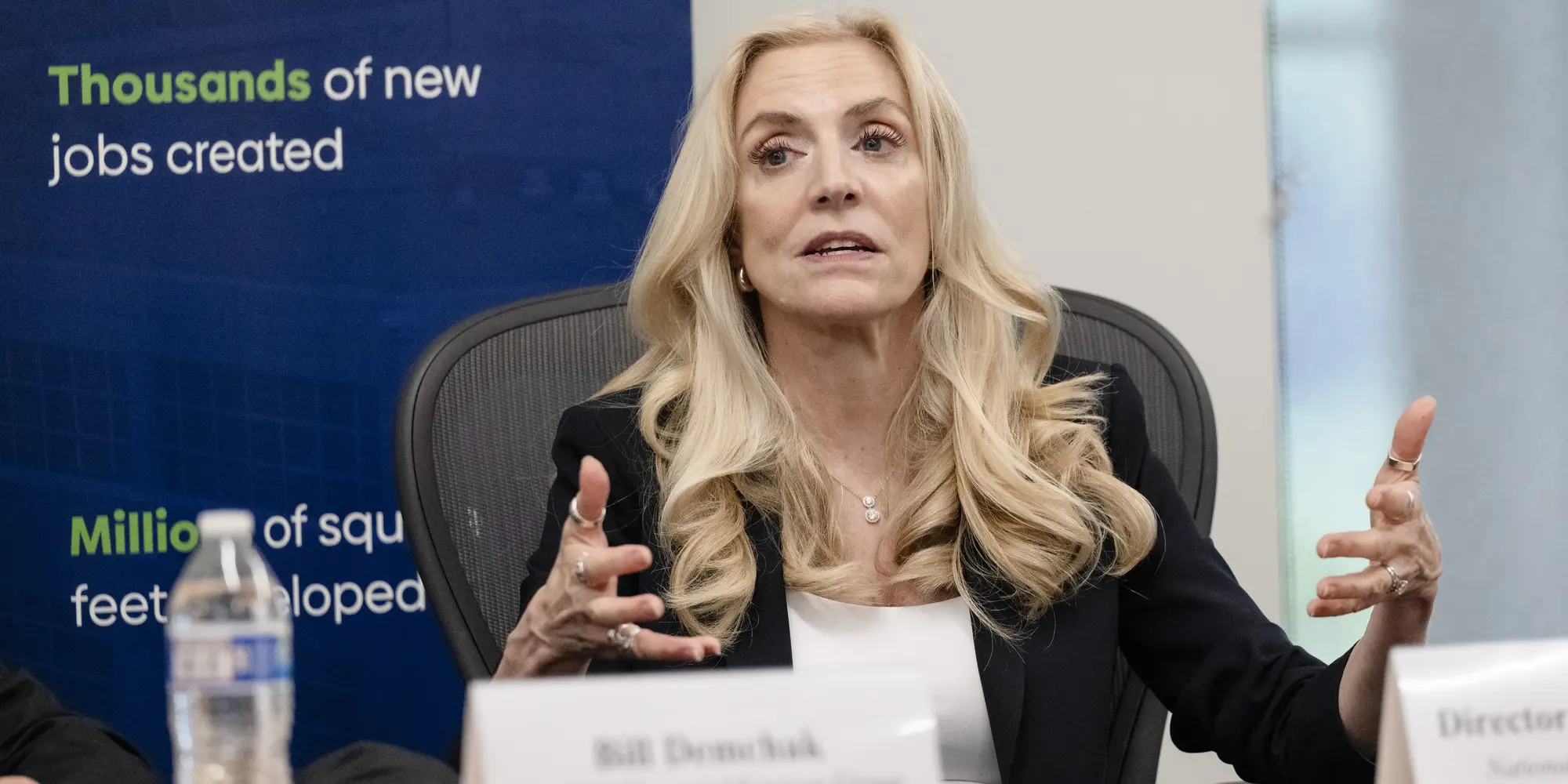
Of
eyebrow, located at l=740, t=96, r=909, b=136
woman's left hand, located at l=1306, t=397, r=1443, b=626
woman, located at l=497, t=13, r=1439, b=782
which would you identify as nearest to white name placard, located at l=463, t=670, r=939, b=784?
woman's left hand, located at l=1306, t=397, r=1443, b=626

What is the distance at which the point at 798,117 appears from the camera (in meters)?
1.77

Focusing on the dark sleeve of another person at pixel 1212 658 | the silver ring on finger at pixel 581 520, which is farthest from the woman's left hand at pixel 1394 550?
the silver ring on finger at pixel 581 520

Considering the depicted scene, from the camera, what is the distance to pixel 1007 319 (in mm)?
1859

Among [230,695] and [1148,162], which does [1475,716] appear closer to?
[230,695]

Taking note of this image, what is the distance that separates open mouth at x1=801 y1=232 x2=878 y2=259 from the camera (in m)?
1.72

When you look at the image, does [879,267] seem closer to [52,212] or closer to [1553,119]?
[52,212]

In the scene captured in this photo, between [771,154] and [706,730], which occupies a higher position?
[771,154]

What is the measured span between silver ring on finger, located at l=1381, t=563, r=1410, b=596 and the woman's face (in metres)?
0.69

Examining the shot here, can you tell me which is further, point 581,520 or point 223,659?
point 581,520

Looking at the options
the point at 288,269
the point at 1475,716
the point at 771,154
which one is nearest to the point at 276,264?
the point at 288,269

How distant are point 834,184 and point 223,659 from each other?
0.94 meters

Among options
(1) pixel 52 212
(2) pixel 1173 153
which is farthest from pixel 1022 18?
(1) pixel 52 212

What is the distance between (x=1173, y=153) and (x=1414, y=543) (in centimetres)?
178

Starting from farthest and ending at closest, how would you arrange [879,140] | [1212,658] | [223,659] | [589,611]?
[879,140]
[1212,658]
[589,611]
[223,659]
